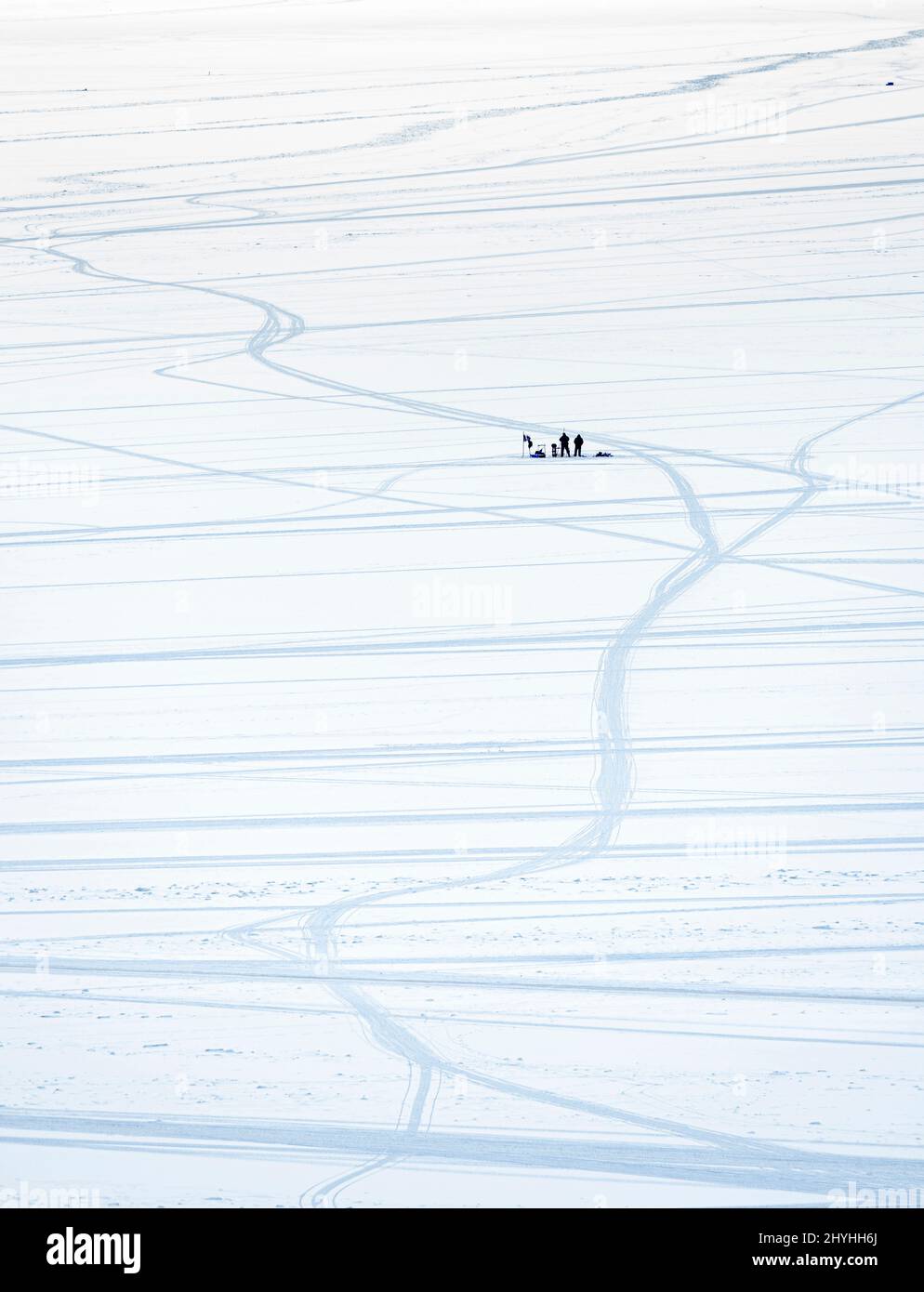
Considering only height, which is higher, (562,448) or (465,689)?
(562,448)

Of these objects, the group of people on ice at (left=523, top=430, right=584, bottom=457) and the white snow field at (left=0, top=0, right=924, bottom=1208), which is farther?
the group of people on ice at (left=523, top=430, right=584, bottom=457)

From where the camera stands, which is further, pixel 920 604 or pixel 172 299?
pixel 172 299

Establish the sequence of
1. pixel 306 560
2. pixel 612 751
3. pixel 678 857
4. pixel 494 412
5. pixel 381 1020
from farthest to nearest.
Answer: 1. pixel 494 412
2. pixel 306 560
3. pixel 612 751
4. pixel 678 857
5. pixel 381 1020

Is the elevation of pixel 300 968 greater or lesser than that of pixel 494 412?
lesser

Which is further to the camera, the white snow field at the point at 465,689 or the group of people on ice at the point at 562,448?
the group of people on ice at the point at 562,448

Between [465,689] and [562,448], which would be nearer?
[465,689]

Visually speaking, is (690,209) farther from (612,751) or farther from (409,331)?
(612,751)

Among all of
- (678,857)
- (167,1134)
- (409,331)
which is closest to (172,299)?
(409,331)
